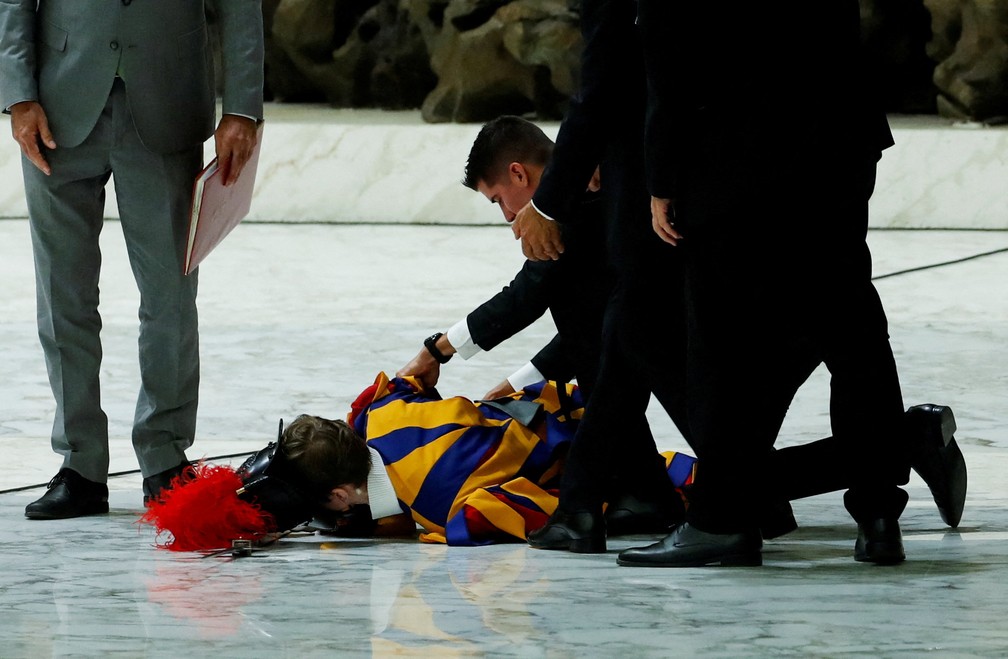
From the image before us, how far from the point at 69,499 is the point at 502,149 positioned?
106 centimetres

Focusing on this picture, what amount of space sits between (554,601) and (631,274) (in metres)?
0.63

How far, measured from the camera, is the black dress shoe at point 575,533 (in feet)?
9.31

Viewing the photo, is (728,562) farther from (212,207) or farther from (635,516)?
(212,207)

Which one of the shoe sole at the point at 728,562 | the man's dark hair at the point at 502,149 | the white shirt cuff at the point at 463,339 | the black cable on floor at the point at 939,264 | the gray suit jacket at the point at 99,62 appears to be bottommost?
the black cable on floor at the point at 939,264

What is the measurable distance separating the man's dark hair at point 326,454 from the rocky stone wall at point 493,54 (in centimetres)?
534

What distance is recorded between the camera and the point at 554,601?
7.93ft

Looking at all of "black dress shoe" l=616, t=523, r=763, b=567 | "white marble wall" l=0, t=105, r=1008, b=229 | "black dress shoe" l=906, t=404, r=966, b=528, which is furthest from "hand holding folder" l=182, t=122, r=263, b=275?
"white marble wall" l=0, t=105, r=1008, b=229

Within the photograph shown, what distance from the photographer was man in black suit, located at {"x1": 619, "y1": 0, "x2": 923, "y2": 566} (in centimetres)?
254

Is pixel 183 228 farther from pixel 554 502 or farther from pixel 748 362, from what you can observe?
pixel 748 362

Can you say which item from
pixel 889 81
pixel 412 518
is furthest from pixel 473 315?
pixel 889 81

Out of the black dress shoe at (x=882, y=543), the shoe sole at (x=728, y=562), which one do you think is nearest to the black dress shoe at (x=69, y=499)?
the shoe sole at (x=728, y=562)

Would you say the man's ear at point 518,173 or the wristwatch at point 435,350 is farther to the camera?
the wristwatch at point 435,350

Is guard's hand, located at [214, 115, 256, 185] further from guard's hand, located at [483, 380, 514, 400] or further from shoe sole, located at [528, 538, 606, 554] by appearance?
shoe sole, located at [528, 538, 606, 554]

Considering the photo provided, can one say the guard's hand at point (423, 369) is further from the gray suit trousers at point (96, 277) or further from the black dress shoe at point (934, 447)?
the black dress shoe at point (934, 447)
